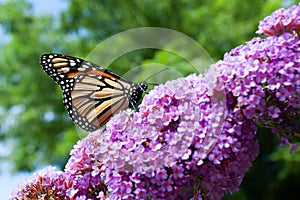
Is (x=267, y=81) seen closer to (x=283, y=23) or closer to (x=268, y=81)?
(x=268, y=81)

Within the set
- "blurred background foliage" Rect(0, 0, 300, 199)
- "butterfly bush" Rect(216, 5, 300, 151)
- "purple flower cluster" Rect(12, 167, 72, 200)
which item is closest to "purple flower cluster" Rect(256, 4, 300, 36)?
"butterfly bush" Rect(216, 5, 300, 151)

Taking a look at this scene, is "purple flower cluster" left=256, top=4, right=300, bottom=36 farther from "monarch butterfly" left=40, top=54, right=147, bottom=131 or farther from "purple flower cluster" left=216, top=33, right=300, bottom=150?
"monarch butterfly" left=40, top=54, right=147, bottom=131

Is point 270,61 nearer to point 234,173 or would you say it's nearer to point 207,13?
point 234,173

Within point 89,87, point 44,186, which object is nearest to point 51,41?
point 89,87

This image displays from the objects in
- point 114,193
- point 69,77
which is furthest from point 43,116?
point 114,193

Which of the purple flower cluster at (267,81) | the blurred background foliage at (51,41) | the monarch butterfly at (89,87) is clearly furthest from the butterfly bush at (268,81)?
the blurred background foliage at (51,41)
